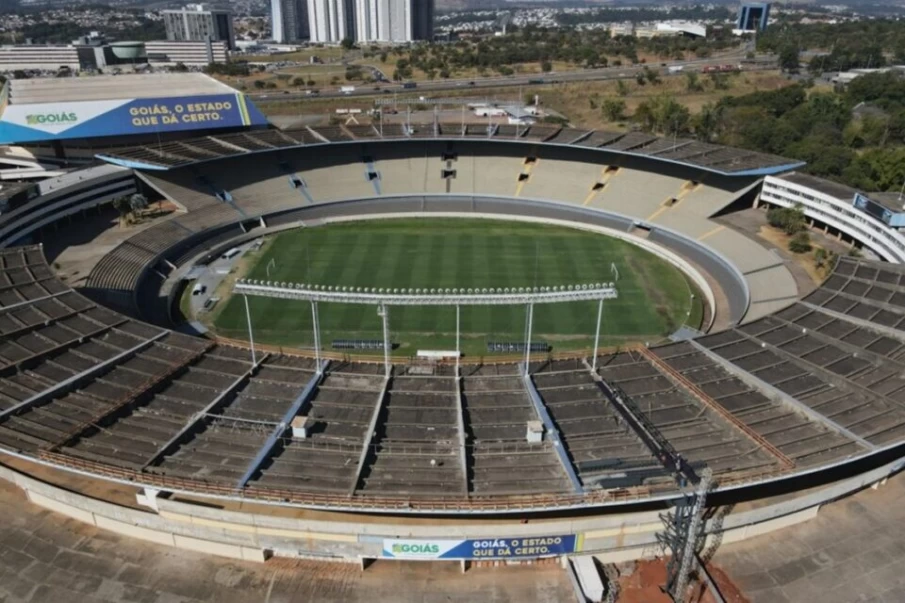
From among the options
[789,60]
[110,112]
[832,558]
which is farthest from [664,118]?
[832,558]

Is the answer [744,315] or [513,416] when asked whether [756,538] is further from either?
[744,315]

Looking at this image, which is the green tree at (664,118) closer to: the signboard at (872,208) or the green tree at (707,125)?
the green tree at (707,125)

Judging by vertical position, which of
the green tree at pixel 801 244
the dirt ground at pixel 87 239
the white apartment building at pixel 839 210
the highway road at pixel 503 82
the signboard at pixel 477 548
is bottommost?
the signboard at pixel 477 548

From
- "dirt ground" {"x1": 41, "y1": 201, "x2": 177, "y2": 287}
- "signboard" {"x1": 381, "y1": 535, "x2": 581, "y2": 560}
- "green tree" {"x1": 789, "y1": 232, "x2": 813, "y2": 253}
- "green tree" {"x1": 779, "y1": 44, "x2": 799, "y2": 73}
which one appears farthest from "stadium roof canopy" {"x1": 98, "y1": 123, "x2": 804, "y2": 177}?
"green tree" {"x1": 779, "y1": 44, "x2": 799, "y2": 73}

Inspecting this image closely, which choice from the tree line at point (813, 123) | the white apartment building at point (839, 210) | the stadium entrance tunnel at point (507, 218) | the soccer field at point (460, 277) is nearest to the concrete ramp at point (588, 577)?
the soccer field at point (460, 277)

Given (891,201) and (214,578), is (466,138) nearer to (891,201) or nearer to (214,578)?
(891,201)

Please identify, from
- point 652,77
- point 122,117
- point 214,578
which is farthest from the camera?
point 652,77

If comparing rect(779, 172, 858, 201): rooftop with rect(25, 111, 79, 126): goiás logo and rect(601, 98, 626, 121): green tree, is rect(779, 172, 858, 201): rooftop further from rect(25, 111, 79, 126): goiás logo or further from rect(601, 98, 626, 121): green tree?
rect(25, 111, 79, 126): goiás logo
